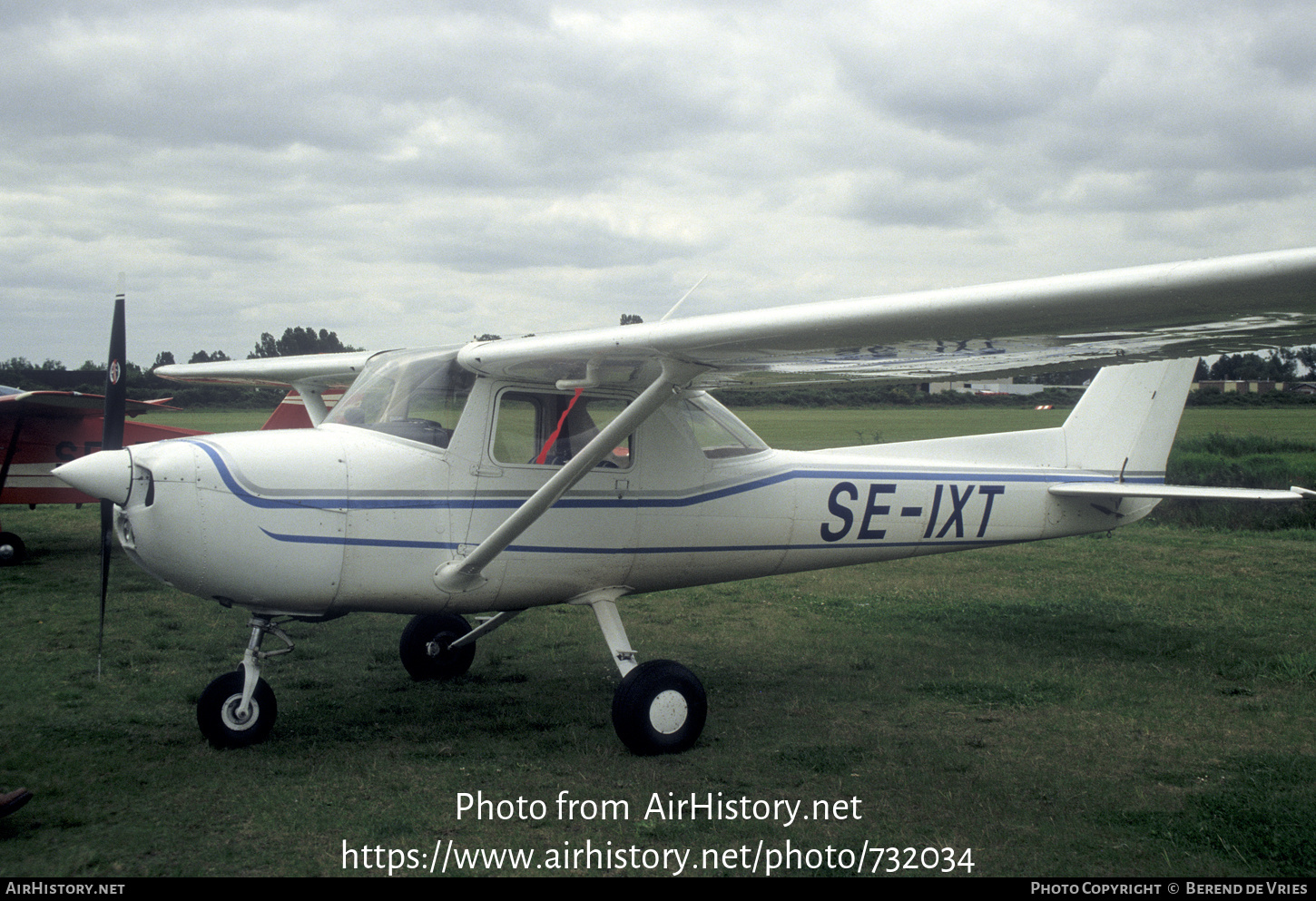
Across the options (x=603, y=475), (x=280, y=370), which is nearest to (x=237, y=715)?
(x=603, y=475)

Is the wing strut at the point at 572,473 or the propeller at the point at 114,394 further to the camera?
the propeller at the point at 114,394

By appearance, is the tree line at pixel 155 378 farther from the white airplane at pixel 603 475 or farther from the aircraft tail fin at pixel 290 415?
the white airplane at pixel 603 475

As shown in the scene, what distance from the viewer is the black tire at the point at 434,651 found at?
645 centimetres

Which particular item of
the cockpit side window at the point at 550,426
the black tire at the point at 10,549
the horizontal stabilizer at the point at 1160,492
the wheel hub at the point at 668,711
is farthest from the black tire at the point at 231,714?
the black tire at the point at 10,549

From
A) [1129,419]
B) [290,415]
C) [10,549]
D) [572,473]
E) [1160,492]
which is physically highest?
[1129,419]

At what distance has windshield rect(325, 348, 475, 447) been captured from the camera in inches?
201

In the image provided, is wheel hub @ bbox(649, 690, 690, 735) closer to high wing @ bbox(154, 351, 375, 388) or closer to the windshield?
the windshield

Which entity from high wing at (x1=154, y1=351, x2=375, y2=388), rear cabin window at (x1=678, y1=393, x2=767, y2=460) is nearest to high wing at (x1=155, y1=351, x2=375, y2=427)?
high wing at (x1=154, y1=351, x2=375, y2=388)

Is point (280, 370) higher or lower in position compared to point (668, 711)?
higher

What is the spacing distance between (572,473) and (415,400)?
1.08 metres

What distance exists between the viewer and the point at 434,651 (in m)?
6.50

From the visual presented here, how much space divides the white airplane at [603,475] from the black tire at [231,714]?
1cm

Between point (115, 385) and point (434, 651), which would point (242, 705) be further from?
point (115, 385)
